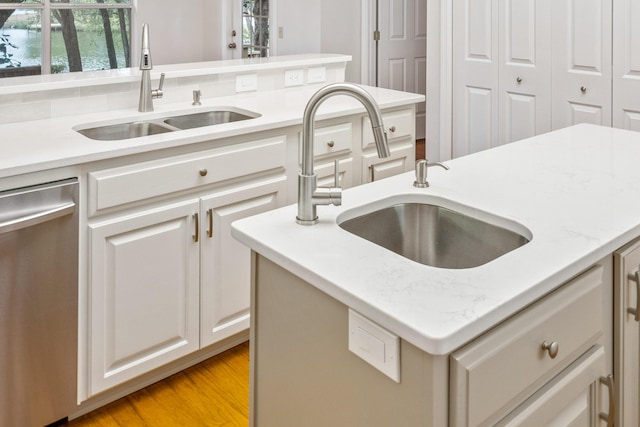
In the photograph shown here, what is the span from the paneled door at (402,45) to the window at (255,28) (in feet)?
3.65

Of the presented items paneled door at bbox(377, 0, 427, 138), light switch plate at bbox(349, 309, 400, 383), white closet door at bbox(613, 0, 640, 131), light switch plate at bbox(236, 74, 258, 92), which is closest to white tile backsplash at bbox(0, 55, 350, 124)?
light switch plate at bbox(236, 74, 258, 92)

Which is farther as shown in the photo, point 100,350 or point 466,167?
point 100,350

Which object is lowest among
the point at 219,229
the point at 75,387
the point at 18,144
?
the point at 75,387

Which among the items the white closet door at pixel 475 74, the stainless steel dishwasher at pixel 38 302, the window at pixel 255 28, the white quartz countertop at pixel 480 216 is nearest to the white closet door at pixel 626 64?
the white closet door at pixel 475 74

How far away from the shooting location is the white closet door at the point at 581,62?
311 centimetres

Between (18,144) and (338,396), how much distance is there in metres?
1.34

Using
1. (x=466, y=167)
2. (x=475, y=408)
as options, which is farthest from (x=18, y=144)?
(x=475, y=408)

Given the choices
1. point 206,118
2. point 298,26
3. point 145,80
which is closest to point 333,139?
point 206,118

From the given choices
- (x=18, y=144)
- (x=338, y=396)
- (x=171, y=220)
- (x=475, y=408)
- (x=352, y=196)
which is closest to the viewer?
(x=475, y=408)

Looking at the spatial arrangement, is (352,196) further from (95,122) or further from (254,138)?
(95,122)

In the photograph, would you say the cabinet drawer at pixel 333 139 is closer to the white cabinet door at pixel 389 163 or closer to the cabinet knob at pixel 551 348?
the white cabinet door at pixel 389 163

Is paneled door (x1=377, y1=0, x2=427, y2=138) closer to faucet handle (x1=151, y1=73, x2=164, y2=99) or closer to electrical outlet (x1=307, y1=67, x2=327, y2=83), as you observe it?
electrical outlet (x1=307, y1=67, x2=327, y2=83)

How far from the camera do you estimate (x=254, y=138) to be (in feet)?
7.34

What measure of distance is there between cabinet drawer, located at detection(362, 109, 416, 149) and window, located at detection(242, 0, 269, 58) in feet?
10.7
